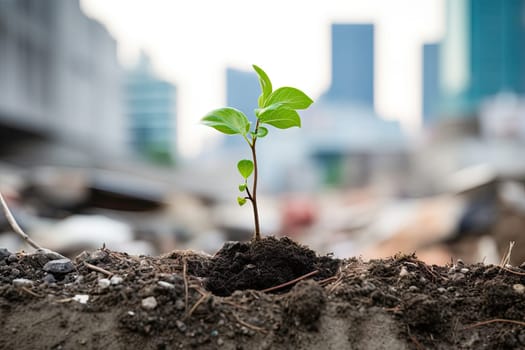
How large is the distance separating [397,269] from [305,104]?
19.7 inches

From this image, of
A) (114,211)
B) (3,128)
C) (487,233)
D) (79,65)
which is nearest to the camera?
(487,233)

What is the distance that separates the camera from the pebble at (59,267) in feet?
4.46

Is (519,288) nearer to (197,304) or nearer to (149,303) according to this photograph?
(197,304)

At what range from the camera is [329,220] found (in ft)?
38.9

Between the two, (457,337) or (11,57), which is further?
(11,57)

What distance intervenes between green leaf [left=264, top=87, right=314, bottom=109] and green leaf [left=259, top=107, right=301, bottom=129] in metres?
0.02

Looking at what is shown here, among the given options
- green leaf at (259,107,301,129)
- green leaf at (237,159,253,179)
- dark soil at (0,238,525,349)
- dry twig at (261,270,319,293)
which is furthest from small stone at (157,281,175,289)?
green leaf at (259,107,301,129)

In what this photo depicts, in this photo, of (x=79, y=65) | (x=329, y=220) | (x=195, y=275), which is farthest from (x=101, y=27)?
(x=195, y=275)

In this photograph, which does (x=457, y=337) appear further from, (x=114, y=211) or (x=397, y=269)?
(x=114, y=211)

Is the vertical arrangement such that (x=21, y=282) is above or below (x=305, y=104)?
below

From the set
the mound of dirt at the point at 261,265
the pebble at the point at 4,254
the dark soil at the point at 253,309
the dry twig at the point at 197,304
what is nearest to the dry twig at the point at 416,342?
the dark soil at the point at 253,309

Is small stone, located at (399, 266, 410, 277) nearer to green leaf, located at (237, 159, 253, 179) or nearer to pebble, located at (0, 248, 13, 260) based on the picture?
green leaf, located at (237, 159, 253, 179)

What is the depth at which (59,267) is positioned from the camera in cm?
136

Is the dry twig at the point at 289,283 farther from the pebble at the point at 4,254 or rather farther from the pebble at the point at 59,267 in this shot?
the pebble at the point at 4,254
